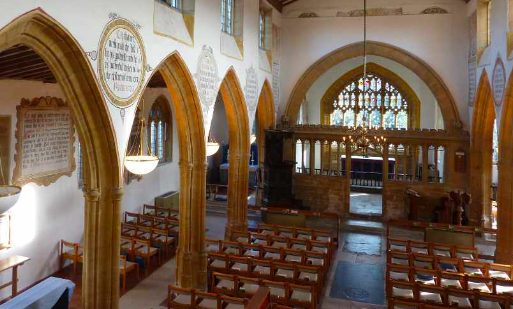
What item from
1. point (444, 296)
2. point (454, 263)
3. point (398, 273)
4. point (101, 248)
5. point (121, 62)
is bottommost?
point (398, 273)

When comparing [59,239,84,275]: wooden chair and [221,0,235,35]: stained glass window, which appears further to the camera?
[221,0,235,35]: stained glass window

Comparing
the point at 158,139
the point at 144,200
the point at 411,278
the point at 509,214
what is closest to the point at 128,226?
the point at 144,200

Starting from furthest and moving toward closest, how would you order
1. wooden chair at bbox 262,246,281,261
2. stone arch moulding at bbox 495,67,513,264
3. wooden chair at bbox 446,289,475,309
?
1. stone arch moulding at bbox 495,67,513,264
2. wooden chair at bbox 262,246,281,261
3. wooden chair at bbox 446,289,475,309

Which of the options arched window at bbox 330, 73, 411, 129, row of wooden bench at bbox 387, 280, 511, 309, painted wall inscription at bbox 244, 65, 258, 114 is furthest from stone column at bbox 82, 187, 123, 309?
arched window at bbox 330, 73, 411, 129

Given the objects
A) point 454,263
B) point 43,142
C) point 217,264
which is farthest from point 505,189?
point 43,142

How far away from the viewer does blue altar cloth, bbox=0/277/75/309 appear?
5.70 meters

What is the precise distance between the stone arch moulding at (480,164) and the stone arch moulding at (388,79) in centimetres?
708

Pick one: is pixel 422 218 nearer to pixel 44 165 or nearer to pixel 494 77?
pixel 494 77

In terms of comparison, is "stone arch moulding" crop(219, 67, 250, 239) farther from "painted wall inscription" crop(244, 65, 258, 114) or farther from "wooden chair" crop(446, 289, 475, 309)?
"wooden chair" crop(446, 289, 475, 309)

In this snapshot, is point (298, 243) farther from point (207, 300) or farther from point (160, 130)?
point (160, 130)

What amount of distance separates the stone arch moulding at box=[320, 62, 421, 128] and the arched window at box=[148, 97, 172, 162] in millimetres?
9015

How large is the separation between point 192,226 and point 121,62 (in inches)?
181

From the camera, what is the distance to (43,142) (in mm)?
10211

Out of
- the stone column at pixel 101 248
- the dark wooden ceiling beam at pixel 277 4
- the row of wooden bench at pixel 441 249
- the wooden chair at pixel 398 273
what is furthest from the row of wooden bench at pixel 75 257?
the dark wooden ceiling beam at pixel 277 4
